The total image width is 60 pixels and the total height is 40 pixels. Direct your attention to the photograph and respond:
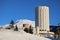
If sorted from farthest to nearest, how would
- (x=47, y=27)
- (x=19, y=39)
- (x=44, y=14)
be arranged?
(x=44, y=14)
(x=47, y=27)
(x=19, y=39)

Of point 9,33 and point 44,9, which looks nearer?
point 9,33

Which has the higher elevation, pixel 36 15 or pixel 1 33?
pixel 36 15

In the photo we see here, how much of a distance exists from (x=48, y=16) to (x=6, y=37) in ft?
452

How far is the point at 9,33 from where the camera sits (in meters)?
2.52

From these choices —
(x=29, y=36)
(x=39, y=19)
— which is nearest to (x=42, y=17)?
(x=39, y=19)

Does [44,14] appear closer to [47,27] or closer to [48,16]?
[48,16]

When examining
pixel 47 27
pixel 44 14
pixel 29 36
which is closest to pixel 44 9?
pixel 44 14

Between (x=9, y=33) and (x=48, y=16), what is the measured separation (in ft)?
451

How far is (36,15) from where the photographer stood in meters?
141

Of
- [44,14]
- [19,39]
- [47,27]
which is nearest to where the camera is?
[19,39]

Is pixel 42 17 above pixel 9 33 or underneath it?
above

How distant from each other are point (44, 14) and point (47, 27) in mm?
11811

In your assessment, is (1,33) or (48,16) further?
(48,16)

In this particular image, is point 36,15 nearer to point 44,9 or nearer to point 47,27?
point 44,9
